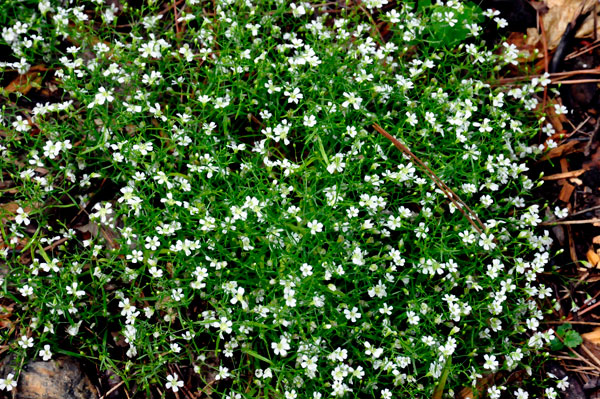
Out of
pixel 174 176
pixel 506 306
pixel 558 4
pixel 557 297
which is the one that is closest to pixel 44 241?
pixel 174 176

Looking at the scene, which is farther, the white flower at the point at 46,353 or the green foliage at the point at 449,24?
the green foliage at the point at 449,24

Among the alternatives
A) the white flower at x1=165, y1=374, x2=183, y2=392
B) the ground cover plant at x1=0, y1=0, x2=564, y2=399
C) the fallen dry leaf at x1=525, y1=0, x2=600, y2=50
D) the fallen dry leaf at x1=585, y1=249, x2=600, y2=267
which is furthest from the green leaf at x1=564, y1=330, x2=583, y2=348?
the white flower at x1=165, y1=374, x2=183, y2=392

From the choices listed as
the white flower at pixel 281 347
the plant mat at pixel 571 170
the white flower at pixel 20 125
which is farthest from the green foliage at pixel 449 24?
the white flower at pixel 20 125

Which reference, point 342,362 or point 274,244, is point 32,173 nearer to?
point 274,244

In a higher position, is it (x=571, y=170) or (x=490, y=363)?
(x=571, y=170)

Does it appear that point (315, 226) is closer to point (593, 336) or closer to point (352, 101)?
point (352, 101)

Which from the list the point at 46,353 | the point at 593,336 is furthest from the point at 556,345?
the point at 46,353

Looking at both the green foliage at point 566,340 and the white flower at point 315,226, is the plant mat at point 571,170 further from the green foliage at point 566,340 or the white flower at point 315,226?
the white flower at point 315,226

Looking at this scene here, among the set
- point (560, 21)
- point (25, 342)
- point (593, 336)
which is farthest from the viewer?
point (560, 21)
